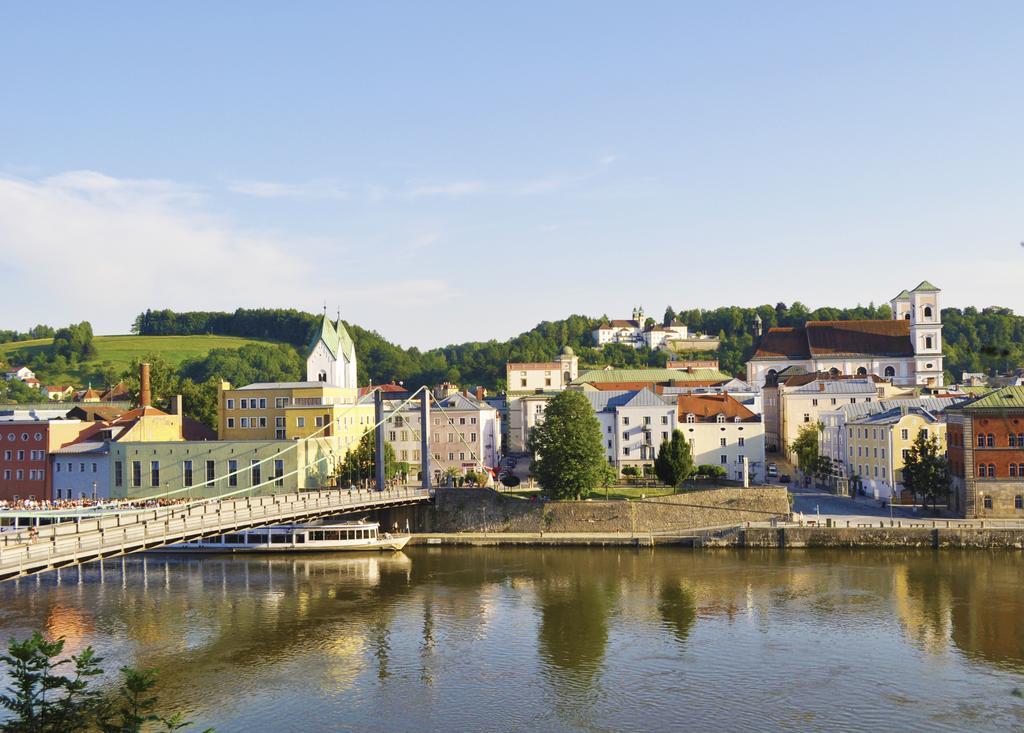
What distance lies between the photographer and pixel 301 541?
44812mm

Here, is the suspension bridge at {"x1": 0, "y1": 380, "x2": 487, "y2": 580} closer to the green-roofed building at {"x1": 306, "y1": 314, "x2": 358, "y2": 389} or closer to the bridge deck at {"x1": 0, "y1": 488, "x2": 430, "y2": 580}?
the bridge deck at {"x1": 0, "y1": 488, "x2": 430, "y2": 580}

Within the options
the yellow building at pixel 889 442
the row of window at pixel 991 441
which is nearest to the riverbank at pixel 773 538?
the row of window at pixel 991 441

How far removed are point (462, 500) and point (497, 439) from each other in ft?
59.0

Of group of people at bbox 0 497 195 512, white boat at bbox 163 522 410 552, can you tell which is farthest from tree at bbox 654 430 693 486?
group of people at bbox 0 497 195 512

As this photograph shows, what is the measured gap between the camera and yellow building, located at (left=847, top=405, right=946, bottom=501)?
4881cm

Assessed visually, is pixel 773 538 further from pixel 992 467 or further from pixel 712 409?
pixel 712 409

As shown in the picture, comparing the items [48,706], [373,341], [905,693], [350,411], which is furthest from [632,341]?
[48,706]

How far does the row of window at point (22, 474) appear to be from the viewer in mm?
50781

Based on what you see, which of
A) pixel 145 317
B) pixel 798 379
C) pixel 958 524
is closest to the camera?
pixel 958 524

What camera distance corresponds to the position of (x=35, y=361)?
398 feet

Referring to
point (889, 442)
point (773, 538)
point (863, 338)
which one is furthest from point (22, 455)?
point (863, 338)

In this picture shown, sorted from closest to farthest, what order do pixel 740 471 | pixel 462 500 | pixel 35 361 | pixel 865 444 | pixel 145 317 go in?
pixel 462 500 → pixel 865 444 → pixel 740 471 → pixel 35 361 → pixel 145 317

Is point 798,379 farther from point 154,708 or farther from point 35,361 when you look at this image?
point 35,361

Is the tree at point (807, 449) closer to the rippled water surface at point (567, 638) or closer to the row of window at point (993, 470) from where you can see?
the row of window at point (993, 470)
